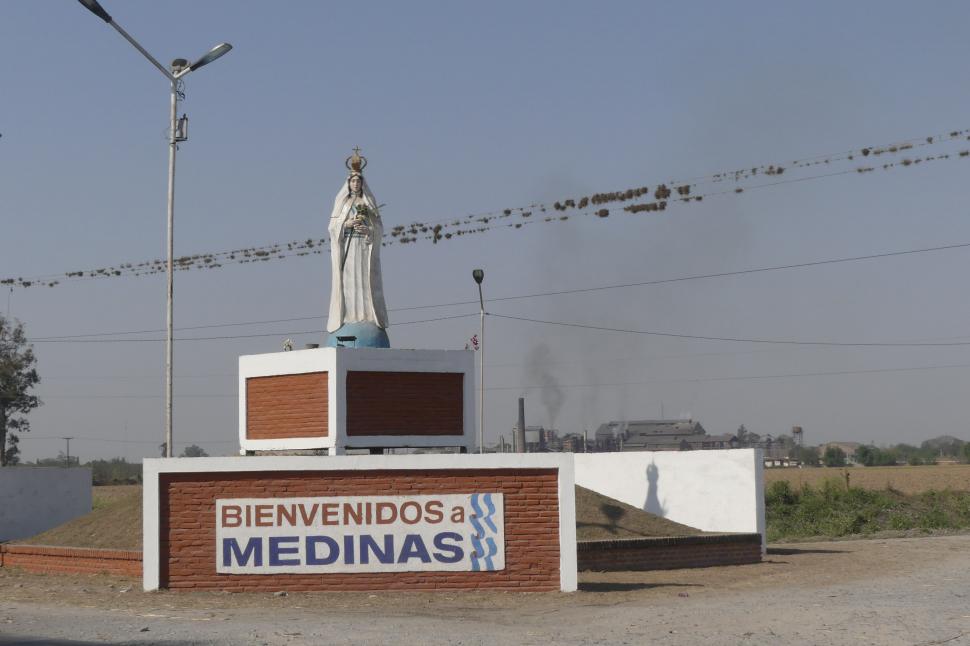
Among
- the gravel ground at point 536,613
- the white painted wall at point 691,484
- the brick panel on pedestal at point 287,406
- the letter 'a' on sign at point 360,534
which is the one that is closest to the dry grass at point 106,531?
the gravel ground at point 536,613

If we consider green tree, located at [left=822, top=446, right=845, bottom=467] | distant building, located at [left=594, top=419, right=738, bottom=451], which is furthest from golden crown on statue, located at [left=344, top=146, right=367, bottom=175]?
green tree, located at [left=822, top=446, right=845, bottom=467]

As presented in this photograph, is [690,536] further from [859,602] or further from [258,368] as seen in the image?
[258,368]

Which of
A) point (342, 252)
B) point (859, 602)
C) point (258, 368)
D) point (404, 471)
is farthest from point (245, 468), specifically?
point (859, 602)

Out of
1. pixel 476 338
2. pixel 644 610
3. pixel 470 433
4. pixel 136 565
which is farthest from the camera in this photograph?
pixel 476 338

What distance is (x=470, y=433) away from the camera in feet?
92.4

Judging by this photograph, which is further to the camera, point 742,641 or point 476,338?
point 476,338

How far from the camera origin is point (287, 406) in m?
27.9

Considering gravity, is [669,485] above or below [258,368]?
below

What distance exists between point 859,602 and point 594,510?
34.4 ft

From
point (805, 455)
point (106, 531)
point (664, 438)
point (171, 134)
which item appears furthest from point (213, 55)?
point (805, 455)

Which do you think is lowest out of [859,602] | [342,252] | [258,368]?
[859,602]

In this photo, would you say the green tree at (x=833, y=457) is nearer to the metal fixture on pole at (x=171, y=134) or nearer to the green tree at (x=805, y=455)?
the green tree at (x=805, y=455)

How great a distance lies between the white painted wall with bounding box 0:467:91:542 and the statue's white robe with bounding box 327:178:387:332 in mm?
14773

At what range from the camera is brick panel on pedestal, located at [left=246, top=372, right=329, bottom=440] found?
2695 cm
